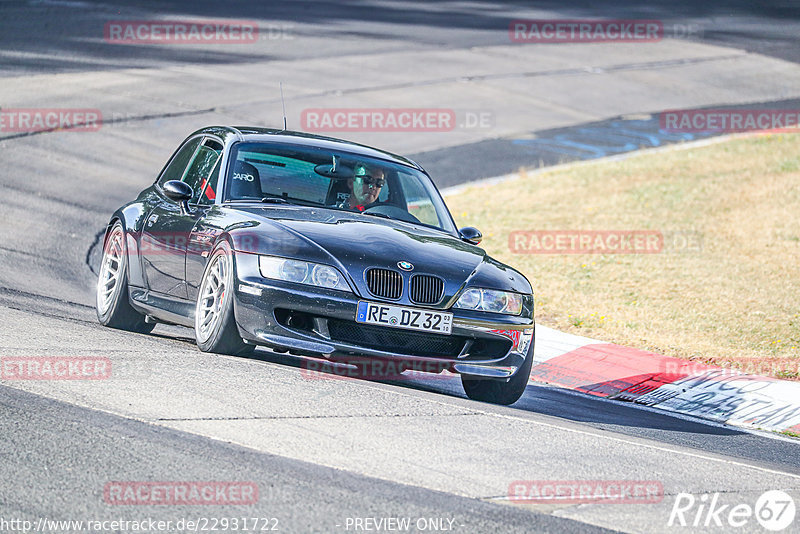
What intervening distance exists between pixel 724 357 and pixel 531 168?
34.7 ft

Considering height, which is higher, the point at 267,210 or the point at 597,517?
the point at 267,210

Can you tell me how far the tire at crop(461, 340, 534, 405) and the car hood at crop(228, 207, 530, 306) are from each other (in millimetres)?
516

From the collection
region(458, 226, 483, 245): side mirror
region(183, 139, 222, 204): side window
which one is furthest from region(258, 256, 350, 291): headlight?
region(458, 226, 483, 245): side mirror

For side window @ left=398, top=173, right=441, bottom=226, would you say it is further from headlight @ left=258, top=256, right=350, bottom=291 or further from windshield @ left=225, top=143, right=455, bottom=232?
headlight @ left=258, top=256, right=350, bottom=291

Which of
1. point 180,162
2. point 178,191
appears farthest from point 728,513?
point 180,162

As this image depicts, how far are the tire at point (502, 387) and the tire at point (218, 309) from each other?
1.49m

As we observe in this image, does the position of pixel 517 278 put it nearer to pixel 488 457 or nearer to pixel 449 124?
pixel 488 457

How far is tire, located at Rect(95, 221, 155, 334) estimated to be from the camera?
905cm

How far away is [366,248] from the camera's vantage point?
23.6ft

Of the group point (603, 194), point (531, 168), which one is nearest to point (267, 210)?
point (603, 194)

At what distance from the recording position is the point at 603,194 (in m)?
A: 19.1

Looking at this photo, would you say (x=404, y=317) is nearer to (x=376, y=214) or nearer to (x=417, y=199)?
(x=376, y=214)

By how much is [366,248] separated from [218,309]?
3.30 feet

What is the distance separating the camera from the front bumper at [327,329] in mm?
6926
